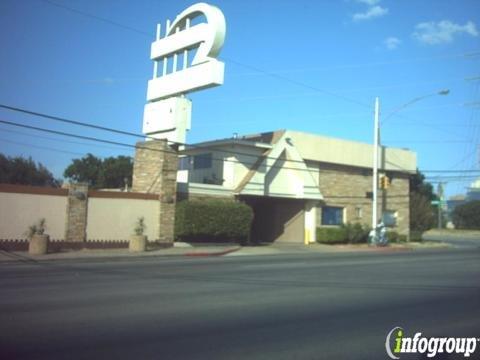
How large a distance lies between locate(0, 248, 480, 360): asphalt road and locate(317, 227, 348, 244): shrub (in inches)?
764

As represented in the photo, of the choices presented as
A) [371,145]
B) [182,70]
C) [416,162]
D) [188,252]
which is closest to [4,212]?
[188,252]

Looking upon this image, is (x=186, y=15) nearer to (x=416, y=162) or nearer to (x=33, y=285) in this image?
(x=33, y=285)

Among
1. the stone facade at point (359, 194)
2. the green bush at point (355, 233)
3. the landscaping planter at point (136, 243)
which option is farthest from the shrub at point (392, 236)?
the landscaping planter at point (136, 243)

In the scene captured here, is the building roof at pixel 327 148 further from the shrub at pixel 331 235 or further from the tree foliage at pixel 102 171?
the tree foliage at pixel 102 171

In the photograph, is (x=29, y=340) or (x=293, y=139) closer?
(x=29, y=340)

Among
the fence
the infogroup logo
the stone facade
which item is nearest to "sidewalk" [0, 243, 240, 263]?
the fence

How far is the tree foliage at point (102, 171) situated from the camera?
232ft

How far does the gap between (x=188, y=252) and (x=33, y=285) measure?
Result: 13.7 meters

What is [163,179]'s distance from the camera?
2831 centimetres

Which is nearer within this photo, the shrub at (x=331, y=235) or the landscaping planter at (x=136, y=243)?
the landscaping planter at (x=136, y=243)

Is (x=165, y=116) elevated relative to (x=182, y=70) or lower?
lower

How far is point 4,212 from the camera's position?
77.0ft

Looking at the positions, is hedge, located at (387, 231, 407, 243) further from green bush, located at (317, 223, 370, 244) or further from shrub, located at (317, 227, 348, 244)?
shrub, located at (317, 227, 348, 244)

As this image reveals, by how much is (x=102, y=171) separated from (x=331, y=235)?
42.6 m
